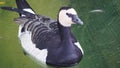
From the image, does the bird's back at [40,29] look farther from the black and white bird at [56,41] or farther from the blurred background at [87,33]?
the blurred background at [87,33]

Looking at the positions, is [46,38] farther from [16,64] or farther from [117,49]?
[117,49]

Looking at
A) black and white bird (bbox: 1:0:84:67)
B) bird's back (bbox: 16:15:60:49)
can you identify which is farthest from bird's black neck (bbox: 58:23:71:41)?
bird's back (bbox: 16:15:60:49)

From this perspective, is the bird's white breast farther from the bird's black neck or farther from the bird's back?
the bird's black neck

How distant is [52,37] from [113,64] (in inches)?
37.5

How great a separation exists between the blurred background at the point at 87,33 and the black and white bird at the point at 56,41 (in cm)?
15

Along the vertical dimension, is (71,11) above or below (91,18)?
above

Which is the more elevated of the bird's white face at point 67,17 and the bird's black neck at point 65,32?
the bird's white face at point 67,17

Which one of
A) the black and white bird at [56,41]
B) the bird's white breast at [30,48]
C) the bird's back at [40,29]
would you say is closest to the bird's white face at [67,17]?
the black and white bird at [56,41]

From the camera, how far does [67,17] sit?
6484 mm

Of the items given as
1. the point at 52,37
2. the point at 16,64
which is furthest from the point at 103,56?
the point at 16,64

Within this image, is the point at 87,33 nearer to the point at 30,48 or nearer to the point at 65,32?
the point at 65,32

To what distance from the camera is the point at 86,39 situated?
23.5 feet

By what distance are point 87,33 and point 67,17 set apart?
0.94m

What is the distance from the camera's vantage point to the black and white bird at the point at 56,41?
652cm
